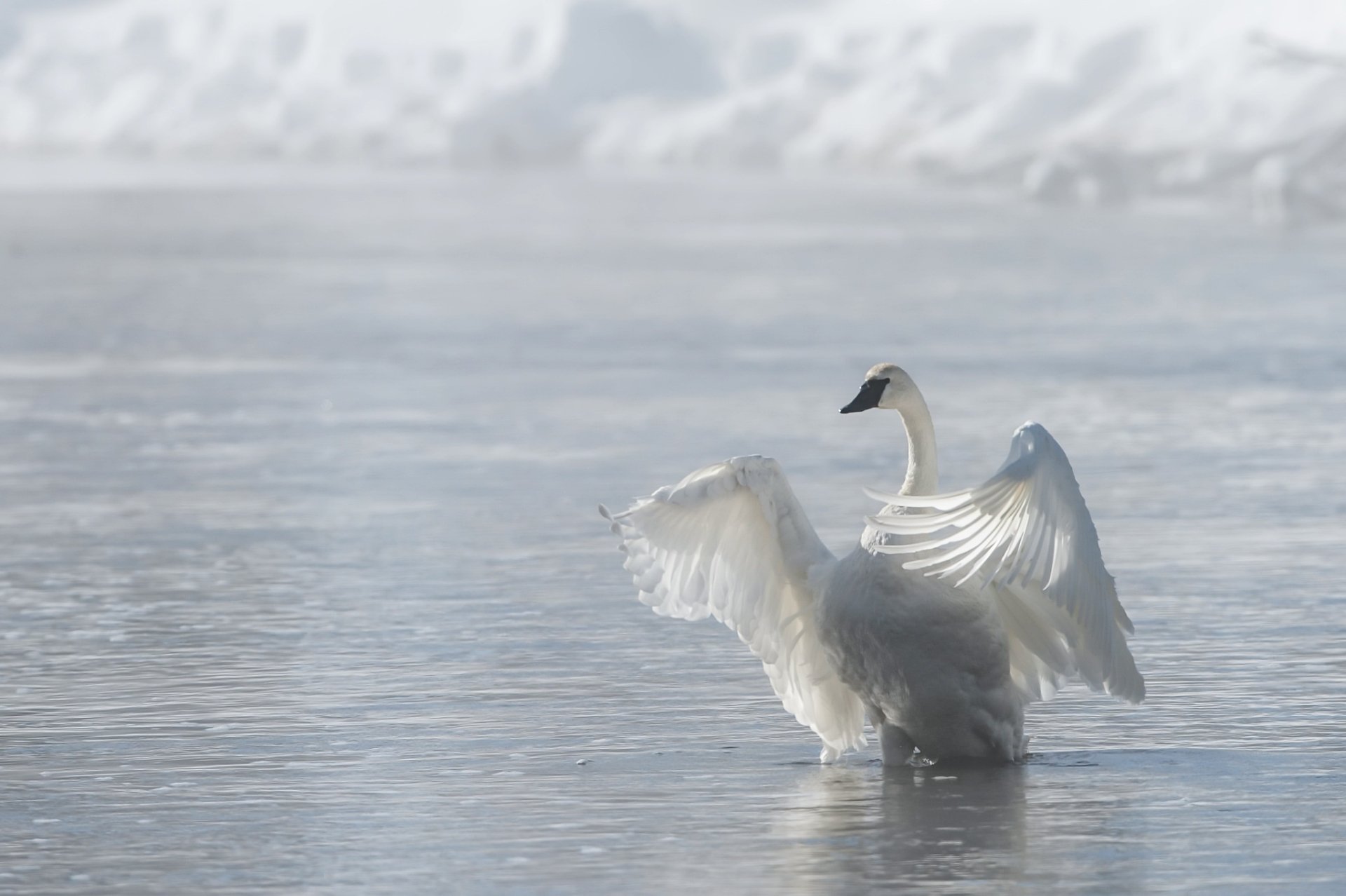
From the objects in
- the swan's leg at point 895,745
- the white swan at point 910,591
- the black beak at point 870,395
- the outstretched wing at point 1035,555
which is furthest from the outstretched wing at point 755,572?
the outstretched wing at point 1035,555

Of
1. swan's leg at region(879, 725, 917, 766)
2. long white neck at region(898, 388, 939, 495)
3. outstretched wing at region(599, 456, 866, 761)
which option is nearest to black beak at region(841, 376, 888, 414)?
long white neck at region(898, 388, 939, 495)

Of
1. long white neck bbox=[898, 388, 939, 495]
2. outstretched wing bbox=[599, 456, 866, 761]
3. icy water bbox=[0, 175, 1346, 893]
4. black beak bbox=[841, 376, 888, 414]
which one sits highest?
black beak bbox=[841, 376, 888, 414]

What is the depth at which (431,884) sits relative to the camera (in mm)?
7043

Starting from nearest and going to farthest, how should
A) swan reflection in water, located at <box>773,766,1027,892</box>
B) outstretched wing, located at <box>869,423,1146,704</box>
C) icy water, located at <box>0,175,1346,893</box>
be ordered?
swan reflection in water, located at <box>773,766,1027,892</box>
icy water, located at <box>0,175,1346,893</box>
outstretched wing, located at <box>869,423,1146,704</box>

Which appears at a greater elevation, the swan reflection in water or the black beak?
the black beak

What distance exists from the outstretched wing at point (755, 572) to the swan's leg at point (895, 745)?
0.68ft

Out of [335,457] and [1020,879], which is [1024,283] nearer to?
[335,457]

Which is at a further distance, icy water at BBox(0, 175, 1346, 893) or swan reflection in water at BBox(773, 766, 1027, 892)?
icy water at BBox(0, 175, 1346, 893)

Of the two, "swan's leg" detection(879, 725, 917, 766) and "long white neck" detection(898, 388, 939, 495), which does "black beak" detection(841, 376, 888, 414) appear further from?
"swan's leg" detection(879, 725, 917, 766)

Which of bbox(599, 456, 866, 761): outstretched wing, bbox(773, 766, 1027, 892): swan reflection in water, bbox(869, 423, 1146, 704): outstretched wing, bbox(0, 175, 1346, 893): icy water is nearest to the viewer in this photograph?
bbox(773, 766, 1027, 892): swan reflection in water

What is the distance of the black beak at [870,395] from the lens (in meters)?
8.87

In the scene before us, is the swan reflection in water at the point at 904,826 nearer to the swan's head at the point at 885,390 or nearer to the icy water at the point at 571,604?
the icy water at the point at 571,604

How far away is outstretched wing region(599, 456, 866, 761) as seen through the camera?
8.78 metres

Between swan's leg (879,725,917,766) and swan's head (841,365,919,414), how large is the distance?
1.04m
